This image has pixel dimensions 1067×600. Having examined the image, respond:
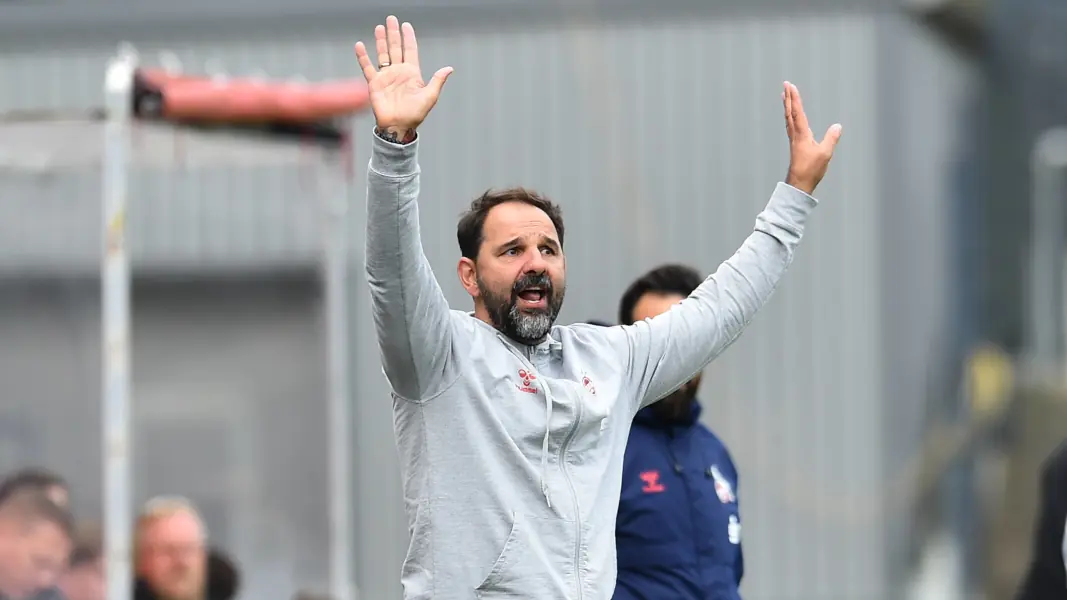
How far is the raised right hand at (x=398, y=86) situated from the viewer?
9.99 feet

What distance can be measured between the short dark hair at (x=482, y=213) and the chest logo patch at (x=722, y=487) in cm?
104

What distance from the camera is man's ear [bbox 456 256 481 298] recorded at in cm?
340

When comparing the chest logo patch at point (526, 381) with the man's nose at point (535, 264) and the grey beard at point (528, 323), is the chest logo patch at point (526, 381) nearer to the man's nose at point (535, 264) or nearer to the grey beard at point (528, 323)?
the grey beard at point (528, 323)

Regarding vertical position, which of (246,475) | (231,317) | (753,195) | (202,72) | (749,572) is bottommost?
(749,572)

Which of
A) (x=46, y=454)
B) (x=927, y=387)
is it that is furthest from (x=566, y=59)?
(x=46, y=454)

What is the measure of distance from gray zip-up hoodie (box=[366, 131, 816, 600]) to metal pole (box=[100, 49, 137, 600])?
2.83 meters

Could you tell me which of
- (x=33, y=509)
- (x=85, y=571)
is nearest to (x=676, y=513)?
(x=33, y=509)

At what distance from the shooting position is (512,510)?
3174mm

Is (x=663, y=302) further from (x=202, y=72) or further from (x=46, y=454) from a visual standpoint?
(x=202, y=72)

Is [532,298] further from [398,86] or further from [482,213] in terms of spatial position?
[398,86]

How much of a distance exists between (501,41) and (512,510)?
680 centimetres

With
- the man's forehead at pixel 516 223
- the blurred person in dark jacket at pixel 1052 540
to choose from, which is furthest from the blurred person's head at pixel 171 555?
the man's forehead at pixel 516 223

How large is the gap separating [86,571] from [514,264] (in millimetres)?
3622

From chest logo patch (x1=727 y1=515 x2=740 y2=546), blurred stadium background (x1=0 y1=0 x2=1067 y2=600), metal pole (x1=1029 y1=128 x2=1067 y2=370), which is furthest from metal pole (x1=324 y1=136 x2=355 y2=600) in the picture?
metal pole (x1=1029 y1=128 x2=1067 y2=370)
